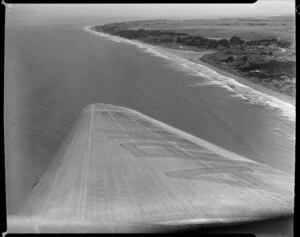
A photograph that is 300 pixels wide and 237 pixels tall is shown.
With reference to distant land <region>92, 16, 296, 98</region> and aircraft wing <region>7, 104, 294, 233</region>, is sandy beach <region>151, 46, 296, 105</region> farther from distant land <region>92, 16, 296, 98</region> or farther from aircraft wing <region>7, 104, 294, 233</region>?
aircraft wing <region>7, 104, 294, 233</region>

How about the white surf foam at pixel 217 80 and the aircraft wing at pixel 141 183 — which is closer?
the aircraft wing at pixel 141 183

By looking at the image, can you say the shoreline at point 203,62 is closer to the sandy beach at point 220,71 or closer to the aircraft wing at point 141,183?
the sandy beach at point 220,71

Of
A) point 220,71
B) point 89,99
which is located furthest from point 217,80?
point 89,99

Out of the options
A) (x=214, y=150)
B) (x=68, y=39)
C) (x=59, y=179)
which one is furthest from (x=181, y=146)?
(x=68, y=39)

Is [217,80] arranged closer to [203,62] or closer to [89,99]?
[203,62]

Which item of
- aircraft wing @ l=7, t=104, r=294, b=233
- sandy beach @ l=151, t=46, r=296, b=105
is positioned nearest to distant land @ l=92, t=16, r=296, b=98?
sandy beach @ l=151, t=46, r=296, b=105

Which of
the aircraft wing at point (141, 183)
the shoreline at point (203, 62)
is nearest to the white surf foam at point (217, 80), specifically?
the shoreline at point (203, 62)
